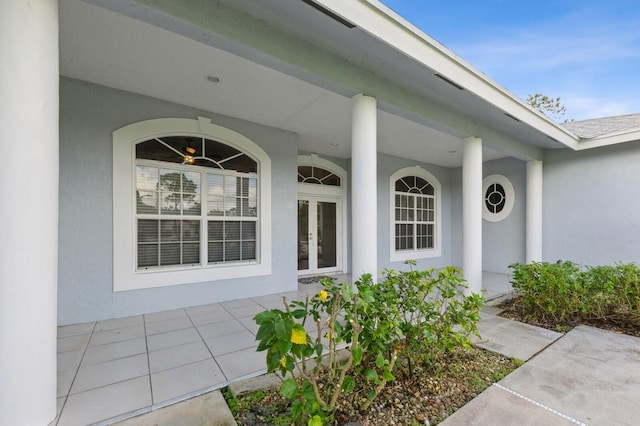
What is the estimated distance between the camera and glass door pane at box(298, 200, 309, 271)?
6.15 meters

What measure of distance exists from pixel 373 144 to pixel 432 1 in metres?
4.88

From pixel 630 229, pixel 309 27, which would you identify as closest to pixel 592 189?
pixel 630 229

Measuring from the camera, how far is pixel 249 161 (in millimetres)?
4715

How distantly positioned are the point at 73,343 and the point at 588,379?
4.96m

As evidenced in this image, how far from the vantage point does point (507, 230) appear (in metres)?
6.83

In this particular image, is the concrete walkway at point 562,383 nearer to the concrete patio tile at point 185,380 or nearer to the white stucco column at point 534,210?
the concrete patio tile at point 185,380

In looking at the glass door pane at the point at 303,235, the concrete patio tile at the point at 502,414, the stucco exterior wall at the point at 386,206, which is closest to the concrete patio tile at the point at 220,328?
the concrete patio tile at the point at 502,414

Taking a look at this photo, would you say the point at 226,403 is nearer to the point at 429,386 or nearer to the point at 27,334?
the point at 27,334

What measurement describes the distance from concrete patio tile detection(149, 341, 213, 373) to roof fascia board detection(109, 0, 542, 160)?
286 centimetres

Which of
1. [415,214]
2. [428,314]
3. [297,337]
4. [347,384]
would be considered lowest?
[347,384]

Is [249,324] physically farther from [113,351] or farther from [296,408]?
[296,408]

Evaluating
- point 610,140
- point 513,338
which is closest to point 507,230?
point 610,140

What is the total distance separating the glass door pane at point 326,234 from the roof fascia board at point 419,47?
3877 mm

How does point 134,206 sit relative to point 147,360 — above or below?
above
